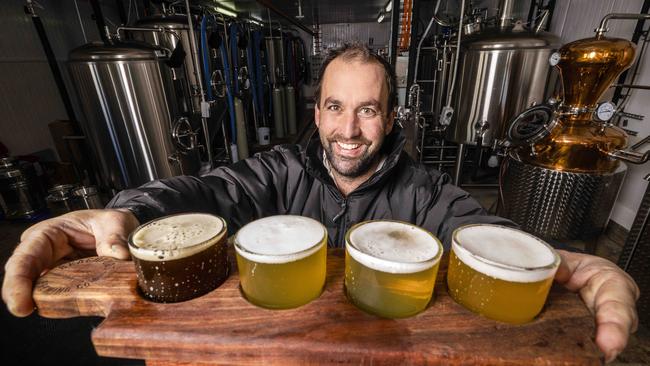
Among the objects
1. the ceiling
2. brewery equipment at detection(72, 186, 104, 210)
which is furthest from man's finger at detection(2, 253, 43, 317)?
the ceiling

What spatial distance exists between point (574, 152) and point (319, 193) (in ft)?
6.20

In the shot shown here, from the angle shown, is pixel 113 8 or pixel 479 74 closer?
pixel 479 74

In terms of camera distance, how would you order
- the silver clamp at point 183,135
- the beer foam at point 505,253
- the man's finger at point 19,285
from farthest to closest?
1. the silver clamp at point 183,135
2. the man's finger at point 19,285
3. the beer foam at point 505,253

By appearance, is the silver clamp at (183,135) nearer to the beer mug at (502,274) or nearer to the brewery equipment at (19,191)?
the brewery equipment at (19,191)

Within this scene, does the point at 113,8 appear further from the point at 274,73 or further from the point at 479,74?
the point at 479,74

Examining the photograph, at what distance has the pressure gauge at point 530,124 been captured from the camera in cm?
235

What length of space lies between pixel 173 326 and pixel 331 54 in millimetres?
1499

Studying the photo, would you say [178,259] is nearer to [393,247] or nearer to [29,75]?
[393,247]

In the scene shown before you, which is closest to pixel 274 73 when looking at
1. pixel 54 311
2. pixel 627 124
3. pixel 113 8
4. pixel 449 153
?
pixel 113 8

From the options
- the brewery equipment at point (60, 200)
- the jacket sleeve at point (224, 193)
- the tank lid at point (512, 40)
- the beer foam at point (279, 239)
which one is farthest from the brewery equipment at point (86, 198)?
the tank lid at point (512, 40)

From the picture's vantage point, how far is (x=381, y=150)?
5.81 ft

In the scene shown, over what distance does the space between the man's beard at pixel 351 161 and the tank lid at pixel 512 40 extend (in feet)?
7.51

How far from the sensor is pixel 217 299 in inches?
24.4

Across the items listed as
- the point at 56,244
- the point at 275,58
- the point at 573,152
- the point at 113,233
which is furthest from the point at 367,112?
the point at 275,58
